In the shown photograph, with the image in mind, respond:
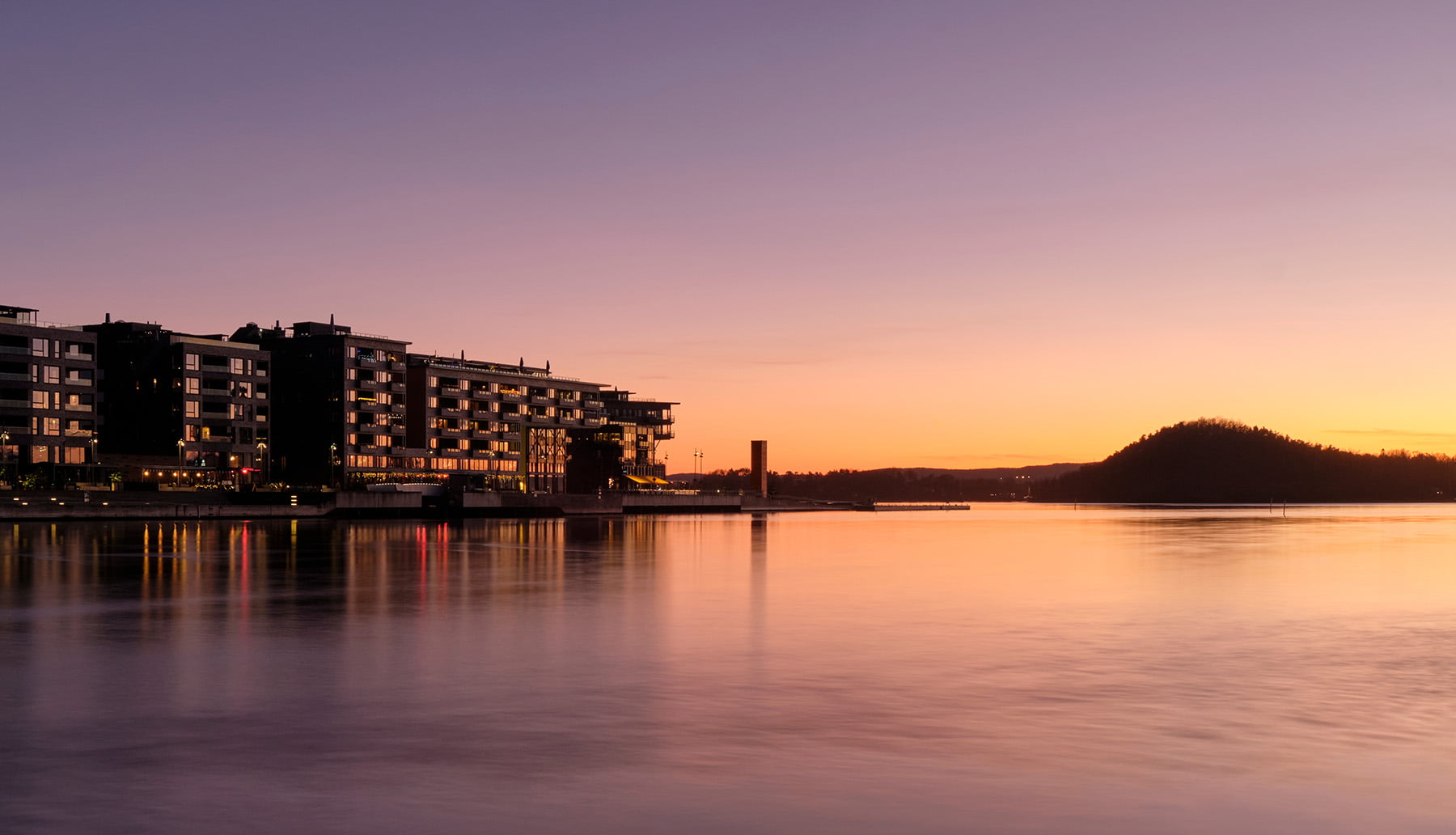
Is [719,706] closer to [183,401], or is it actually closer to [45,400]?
[45,400]

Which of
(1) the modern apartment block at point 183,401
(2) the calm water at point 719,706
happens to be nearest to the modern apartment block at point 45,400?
(1) the modern apartment block at point 183,401

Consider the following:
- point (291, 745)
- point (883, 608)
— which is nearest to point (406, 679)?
point (291, 745)

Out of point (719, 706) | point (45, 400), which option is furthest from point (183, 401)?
point (719, 706)

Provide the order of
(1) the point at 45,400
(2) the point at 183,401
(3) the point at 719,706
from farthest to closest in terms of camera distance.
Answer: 1. (2) the point at 183,401
2. (1) the point at 45,400
3. (3) the point at 719,706

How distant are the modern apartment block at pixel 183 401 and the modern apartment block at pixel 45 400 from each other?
10.4 metres

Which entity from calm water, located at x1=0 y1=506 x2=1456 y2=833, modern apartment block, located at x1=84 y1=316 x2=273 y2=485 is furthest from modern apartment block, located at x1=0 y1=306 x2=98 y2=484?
calm water, located at x1=0 y1=506 x2=1456 y2=833

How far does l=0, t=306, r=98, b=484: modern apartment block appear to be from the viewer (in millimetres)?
157625

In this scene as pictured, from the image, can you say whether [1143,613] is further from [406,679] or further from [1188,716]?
[406,679]

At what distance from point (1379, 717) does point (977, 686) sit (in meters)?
6.58

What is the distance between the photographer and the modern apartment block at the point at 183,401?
17912 cm

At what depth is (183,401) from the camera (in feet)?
586

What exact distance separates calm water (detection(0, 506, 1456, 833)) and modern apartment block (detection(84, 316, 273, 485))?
137 meters

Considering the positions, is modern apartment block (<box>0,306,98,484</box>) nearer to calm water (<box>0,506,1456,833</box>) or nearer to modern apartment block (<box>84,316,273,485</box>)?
modern apartment block (<box>84,316,273,485</box>)

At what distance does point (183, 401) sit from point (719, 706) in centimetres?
17374
